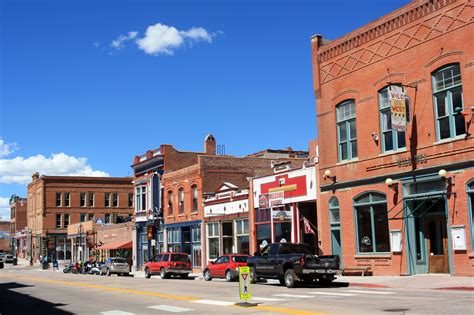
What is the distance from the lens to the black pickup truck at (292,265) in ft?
73.2

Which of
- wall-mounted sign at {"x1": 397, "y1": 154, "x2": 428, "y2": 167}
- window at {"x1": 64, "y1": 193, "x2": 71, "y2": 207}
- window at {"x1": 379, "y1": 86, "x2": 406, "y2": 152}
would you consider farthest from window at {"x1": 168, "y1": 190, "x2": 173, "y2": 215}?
window at {"x1": 64, "y1": 193, "x2": 71, "y2": 207}

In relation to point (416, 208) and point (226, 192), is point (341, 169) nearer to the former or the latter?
point (416, 208)

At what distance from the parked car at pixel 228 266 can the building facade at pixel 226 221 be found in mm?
6690

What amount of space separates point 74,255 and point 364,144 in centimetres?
6009

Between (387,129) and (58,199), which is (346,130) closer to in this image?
(387,129)

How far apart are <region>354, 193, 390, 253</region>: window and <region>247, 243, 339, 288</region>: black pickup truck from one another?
3.76 metres

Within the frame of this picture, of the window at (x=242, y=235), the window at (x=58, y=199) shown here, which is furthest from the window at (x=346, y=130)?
the window at (x=58, y=199)

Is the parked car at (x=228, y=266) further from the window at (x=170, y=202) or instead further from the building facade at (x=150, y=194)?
the building facade at (x=150, y=194)

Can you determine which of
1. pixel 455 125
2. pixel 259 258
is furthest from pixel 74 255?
pixel 455 125

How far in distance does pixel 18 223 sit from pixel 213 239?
88075 mm

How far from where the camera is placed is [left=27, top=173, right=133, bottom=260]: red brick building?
8769 centimetres

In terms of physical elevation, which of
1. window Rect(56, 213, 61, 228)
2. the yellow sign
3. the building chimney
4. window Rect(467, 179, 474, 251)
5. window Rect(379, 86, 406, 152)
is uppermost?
the building chimney

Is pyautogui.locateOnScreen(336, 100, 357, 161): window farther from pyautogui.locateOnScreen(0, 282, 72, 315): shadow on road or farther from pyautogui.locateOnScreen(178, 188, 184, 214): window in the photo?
pyautogui.locateOnScreen(178, 188, 184, 214): window

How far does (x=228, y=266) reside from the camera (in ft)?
96.4
